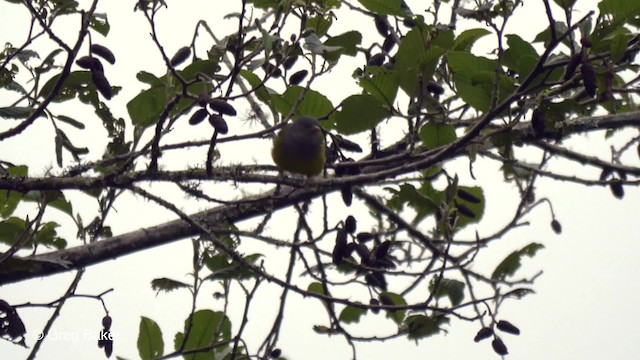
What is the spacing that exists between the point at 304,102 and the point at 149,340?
0.98m

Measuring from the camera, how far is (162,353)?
2807 millimetres

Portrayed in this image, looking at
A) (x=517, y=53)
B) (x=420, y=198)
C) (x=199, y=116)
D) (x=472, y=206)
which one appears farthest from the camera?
(x=472, y=206)

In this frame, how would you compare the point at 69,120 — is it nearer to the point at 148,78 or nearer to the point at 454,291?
the point at 148,78

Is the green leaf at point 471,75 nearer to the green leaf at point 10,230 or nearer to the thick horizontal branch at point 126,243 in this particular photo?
the thick horizontal branch at point 126,243

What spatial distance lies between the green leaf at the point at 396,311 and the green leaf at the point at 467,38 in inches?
33.2

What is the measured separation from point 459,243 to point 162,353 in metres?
1.07

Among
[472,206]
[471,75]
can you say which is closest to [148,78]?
[471,75]

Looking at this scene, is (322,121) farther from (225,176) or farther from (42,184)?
(42,184)

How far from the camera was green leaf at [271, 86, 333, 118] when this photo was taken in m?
2.45

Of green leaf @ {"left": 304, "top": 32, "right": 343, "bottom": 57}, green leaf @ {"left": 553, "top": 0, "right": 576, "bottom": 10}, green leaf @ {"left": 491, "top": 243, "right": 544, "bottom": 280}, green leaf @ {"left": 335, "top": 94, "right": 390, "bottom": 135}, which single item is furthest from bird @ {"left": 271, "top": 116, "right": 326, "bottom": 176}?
green leaf @ {"left": 553, "top": 0, "right": 576, "bottom": 10}

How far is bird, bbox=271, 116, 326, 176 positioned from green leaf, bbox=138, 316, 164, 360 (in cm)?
69

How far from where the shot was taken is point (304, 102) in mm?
2500

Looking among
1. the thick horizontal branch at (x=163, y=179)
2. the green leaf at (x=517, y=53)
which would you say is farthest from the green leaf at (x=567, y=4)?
the thick horizontal branch at (x=163, y=179)

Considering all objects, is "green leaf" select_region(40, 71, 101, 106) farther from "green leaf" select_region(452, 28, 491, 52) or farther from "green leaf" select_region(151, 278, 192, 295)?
"green leaf" select_region(452, 28, 491, 52)
